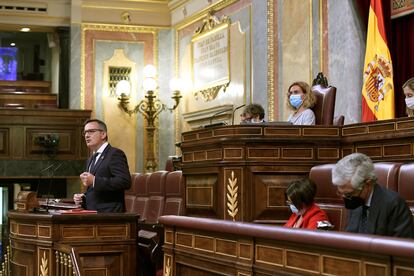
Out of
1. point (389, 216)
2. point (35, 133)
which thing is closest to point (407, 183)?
point (389, 216)

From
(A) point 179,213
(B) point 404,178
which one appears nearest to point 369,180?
(B) point 404,178

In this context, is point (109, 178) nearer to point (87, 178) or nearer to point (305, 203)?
point (87, 178)

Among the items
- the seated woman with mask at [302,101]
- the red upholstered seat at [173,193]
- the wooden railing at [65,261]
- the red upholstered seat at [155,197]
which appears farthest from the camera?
the red upholstered seat at [155,197]

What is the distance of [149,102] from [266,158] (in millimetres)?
6823

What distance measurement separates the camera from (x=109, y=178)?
4.99m

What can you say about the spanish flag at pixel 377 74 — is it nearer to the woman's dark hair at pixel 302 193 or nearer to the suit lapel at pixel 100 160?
the suit lapel at pixel 100 160

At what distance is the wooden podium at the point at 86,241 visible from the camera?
4723mm

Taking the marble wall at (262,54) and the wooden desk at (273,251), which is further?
the marble wall at (262,54)

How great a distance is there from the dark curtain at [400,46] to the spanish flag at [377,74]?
9cm

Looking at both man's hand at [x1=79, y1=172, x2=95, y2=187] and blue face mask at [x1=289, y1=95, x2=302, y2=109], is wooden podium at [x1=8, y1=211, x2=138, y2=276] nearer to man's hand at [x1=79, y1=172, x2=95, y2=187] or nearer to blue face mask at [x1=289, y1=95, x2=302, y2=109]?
man's hand at [x1=79, y1=172, x2=95, y2=187]

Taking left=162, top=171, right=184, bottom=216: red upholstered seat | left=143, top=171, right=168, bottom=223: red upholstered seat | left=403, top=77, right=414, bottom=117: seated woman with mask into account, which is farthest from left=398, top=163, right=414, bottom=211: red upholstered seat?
left=143, top=171, right=168, bottom=223: red upholstered seat

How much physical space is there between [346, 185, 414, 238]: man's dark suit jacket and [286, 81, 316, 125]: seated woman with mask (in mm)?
2140

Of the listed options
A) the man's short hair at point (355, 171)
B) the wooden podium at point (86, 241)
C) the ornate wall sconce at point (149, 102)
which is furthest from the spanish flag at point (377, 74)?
the ornate wall sconce at point (149, 102)

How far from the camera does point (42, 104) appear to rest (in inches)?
514
